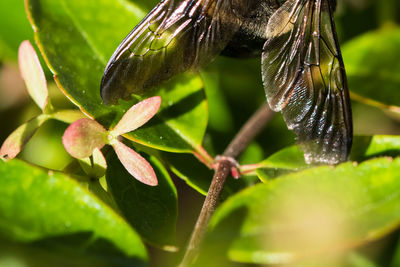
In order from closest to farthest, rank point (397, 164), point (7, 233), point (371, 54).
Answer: point (7, 233)
point (397, 164)
point (371, 54)

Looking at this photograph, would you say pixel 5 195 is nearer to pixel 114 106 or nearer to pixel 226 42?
pixel 114 106

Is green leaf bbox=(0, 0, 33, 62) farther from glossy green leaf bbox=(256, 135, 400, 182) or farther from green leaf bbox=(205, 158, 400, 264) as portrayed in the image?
green leaf bbox=(205, 158, 400, 264)

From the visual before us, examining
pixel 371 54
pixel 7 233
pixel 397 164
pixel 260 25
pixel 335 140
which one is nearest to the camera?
pixel 7 233

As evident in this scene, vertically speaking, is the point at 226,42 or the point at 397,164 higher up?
the point at 226,42

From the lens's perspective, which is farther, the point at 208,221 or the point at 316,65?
the point at 316,65

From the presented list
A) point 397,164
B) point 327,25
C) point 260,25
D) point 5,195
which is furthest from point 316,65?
point 5,195

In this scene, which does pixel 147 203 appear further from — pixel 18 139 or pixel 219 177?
pixel 18 139
